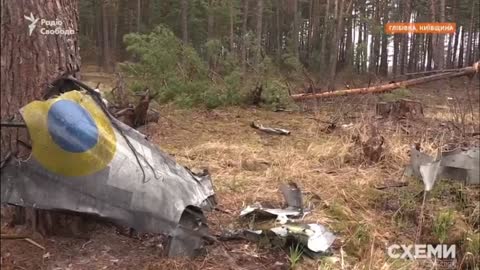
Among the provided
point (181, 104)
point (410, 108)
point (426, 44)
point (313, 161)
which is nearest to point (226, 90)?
point (181, 104)

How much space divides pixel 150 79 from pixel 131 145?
670 centimetres

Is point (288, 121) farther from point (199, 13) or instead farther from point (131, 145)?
point (199, 13)

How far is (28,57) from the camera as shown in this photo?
212 cm

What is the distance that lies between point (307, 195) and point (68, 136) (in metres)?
2.29

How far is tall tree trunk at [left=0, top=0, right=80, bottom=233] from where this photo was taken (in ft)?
5.51

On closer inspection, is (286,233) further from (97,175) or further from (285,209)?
(97,175)

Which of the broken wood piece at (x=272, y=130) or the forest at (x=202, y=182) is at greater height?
the forest at (x=202, y=182)

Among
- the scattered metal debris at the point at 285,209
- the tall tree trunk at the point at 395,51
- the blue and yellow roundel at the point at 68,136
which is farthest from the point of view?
the tall tree trunk at the point at 395,51

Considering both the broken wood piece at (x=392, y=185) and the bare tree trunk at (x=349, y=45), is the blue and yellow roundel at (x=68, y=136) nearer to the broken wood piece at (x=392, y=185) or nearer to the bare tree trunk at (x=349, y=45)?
the broken wood piece at (x=392, y=185)

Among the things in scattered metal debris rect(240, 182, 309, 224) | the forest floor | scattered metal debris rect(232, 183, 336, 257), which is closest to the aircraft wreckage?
the forest floor

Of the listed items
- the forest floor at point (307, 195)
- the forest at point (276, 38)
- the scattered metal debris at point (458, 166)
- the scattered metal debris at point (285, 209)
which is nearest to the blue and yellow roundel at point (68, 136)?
the forest floor at point (307, 195)

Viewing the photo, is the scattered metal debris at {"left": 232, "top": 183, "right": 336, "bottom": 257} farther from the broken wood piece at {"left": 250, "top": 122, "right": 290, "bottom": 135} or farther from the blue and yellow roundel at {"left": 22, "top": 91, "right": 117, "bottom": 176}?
the broken wood piece at {"left": 250, "top": 122, "right": 290, "bottom": 135}

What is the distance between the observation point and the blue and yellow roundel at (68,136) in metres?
2.04

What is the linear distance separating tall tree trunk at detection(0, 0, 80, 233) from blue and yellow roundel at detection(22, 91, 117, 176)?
0.06 meters
